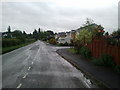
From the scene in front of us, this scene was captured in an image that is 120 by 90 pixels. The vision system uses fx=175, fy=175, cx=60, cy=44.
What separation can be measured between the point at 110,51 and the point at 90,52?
6.34 m

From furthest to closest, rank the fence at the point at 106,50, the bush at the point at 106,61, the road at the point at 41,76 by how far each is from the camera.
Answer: the bush at the point at 106,61 < the fence at the point at 106,50 < the road at the point at 41,76

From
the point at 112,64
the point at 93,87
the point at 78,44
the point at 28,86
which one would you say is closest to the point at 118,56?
the point at 112,64

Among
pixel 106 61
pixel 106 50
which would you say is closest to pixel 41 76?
pixel 106 61

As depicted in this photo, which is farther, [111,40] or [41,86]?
[111,40]

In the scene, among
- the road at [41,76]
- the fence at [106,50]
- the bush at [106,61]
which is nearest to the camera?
the road at [41,76]

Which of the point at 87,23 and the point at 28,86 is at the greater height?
the point at 87,23

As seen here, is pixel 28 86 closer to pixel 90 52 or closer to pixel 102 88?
pixel 102 88

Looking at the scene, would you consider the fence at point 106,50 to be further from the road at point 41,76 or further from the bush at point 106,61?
the road at point 41,76

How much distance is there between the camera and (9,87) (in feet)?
26.7

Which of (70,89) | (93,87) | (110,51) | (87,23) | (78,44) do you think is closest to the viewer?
(70,89)

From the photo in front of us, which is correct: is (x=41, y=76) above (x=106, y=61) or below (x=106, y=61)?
below

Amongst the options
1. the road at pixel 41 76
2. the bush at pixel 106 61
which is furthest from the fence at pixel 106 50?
the road at pixel 41 76

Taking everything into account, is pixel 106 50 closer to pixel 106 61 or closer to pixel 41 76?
pixel 106 61

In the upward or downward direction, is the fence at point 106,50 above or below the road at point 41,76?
above
